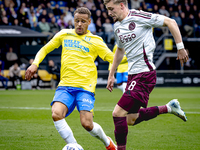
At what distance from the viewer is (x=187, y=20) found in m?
22.3

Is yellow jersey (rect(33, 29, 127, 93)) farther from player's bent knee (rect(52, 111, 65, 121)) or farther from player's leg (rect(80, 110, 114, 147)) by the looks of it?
player's bent knee (rect(52, 111, 65, 121))

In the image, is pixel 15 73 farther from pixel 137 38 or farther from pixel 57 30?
pixel 137 38

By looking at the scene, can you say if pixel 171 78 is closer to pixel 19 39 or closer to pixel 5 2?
pixel 19 39

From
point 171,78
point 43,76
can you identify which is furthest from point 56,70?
point 171,78

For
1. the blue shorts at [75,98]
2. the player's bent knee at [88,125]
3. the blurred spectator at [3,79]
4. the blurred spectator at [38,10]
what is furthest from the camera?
the blurred spectator at [38,10]

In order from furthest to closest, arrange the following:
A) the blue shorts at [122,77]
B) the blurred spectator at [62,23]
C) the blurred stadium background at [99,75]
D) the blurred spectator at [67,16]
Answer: the blurred spectator at [67,16] < the blurred spectator at [62,23] < the blue shorts at [122,77] < the blurred stadium background at [99,75]

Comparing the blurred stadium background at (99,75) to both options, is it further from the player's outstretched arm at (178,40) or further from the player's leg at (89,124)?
the player's outstretched arm at (178,40)

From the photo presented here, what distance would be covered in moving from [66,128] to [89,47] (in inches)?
52.7

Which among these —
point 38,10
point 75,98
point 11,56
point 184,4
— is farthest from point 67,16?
point 75,98

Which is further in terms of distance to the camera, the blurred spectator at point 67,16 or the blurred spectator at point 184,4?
the blurred spectator at point 184,4

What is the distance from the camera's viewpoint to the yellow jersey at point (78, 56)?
4.63 m

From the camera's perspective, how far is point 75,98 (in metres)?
4.55

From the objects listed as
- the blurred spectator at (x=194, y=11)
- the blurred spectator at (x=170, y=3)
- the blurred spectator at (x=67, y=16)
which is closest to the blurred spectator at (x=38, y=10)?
the blurred spectator at (x=67, y=16)

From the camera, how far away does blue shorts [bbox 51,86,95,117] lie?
14.3ft
